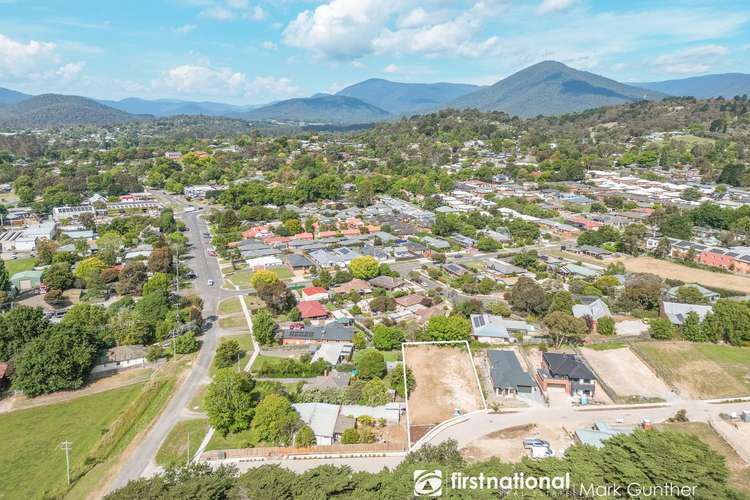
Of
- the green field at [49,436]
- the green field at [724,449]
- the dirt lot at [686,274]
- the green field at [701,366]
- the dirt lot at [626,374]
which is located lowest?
the green field at [49,436]

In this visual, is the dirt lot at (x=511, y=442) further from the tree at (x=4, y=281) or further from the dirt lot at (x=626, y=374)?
the tree at (x=4, y=281)

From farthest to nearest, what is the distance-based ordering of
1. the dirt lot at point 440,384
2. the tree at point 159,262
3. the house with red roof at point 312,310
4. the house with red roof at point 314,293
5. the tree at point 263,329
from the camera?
1. the tree at point 159,262
2. the house with red roof at point 314,293
3. the house with red roof at point 312,310
4. the tree at point 263,329
5. the dirt lot at point 440,384

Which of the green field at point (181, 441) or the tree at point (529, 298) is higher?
the tree at point (529, 298)

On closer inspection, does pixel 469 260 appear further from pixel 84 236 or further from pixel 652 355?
pixel 84 236

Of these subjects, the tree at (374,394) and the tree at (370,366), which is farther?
the tree at (370,366)

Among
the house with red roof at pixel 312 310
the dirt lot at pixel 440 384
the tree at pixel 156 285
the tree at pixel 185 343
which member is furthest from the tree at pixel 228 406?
the tree at pixel 156 285

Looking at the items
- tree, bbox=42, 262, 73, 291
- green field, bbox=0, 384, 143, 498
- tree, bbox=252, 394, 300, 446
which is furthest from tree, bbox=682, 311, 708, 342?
tree, bbox=42, 262, 73, 291

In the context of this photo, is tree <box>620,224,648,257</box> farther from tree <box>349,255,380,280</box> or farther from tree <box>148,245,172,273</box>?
tree <box>148,245,172,273</box>
